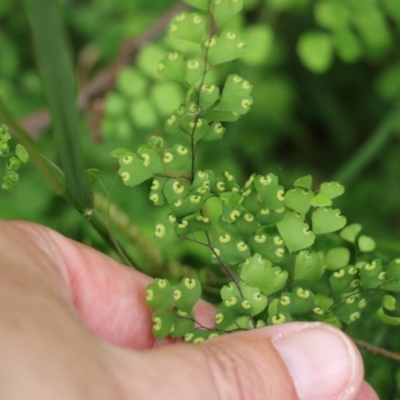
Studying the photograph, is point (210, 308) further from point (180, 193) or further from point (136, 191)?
point (136, 191)

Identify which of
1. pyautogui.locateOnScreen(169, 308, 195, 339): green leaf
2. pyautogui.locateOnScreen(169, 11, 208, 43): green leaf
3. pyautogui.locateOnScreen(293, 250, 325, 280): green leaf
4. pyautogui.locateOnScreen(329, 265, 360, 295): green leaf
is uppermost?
pyautogui.locateOnScreen(169, 11, 208, 43): green leaf

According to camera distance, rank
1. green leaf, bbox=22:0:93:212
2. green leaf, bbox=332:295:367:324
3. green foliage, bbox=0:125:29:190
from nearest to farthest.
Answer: green leaf, bbox=22:0:93:212 < green foliage, bbox=0:125:29:190 < green leaf, bbox=332:295:367:324

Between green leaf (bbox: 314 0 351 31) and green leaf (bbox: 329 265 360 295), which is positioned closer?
green leaf (bbox: 329 265 360 295)

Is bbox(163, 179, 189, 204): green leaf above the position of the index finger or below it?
above

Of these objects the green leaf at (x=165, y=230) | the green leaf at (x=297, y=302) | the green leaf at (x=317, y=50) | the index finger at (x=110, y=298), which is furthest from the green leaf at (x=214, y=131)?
the green leaf at (x=317, y=50)

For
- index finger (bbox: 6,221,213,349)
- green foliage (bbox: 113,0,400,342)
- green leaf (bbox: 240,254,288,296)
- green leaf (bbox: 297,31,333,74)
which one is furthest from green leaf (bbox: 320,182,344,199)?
green leaf (bbox: 297,31,333,74)

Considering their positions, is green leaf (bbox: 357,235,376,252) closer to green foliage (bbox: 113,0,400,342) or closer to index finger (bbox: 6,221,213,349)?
green foliage (bbox: 113,0,400,342)

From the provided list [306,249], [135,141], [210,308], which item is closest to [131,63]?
[135,141]
